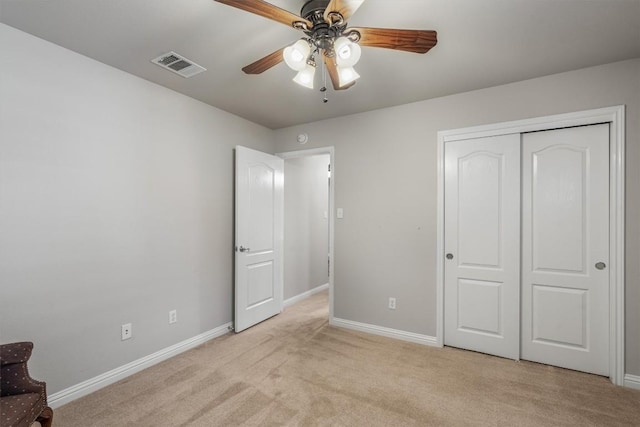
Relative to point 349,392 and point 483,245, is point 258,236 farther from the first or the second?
point 483,245

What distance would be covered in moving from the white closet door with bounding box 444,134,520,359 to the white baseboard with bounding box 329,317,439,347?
210 millimetres

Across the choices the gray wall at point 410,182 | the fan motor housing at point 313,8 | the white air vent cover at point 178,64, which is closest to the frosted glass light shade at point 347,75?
the fan motor housing at point 313,8

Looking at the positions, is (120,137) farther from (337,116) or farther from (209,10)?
(337,116)

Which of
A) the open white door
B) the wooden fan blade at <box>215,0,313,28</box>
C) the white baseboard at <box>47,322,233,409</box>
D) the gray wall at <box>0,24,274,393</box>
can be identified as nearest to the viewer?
the wooden fan blade at <box>215,0,313,28</box>

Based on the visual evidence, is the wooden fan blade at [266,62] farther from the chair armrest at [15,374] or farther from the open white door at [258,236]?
the chair armrest at [15,374]

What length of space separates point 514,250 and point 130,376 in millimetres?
3358

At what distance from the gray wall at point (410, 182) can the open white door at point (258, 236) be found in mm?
727

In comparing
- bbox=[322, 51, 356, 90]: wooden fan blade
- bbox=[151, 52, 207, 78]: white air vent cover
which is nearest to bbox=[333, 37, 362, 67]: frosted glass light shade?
bbox=[322, 51, 356, 90]: wooden fan blade

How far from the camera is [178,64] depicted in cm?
226

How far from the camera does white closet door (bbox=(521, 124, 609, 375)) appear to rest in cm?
235

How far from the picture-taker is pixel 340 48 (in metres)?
1.51

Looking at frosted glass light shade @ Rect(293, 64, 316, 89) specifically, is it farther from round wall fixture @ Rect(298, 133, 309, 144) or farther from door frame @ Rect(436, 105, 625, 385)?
door frame @ Rect(436, 105, 625, 385)

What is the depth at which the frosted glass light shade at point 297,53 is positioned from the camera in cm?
153

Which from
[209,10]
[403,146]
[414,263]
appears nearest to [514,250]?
[414,263]
